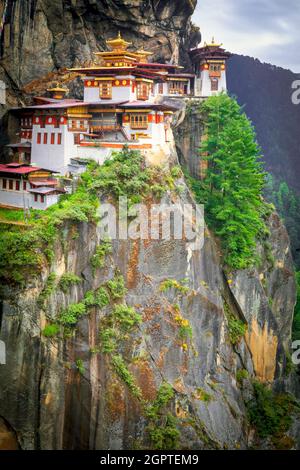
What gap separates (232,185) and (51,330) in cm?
1702

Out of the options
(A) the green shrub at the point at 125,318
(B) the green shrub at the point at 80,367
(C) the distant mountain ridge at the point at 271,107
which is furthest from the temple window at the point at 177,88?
(C) the distant mountain ridge at the point at 271,107

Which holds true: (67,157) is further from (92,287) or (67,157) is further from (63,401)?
(63,401)

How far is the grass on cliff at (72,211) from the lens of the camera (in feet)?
105

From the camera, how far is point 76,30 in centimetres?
4816

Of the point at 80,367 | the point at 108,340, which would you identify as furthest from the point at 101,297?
the point at 80,367

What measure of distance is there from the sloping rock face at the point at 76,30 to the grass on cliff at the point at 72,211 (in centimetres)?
1104

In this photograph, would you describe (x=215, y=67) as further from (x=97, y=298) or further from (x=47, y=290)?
(x=47, y=290)

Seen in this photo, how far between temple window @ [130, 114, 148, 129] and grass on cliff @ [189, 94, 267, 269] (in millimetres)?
5125

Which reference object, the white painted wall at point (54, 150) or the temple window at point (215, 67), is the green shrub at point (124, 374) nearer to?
the white painted wall at point (54, 150)

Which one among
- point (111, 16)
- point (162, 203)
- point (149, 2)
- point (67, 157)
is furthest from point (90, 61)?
point (162, 203)

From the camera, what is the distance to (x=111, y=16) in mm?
49031

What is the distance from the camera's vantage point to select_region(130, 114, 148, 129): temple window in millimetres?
41250

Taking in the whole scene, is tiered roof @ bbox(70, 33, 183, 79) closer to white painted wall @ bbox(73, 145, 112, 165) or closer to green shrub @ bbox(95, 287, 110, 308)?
white painted wall @ bbox(73, 145, 112, 165)
